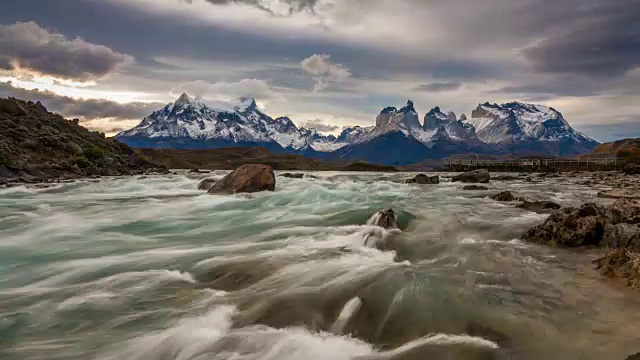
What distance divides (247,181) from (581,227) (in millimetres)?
21713

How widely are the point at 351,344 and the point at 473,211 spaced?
50.6ft

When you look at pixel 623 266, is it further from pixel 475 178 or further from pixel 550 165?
pixel 550 165

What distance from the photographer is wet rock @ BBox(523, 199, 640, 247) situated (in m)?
11.5

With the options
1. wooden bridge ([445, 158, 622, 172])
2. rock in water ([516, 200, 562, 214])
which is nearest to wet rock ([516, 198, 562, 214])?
rock in water ([516, 200, 562, 214])

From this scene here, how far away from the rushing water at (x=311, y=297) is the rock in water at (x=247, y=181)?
525 inches

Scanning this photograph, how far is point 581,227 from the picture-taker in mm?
11727

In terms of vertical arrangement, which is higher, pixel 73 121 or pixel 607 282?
pixel 73 121

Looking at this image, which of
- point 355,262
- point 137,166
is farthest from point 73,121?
point 355,262

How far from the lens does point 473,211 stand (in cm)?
1998

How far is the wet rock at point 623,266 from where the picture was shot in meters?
8.00

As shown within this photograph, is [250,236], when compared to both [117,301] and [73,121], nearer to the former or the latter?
[117,301]

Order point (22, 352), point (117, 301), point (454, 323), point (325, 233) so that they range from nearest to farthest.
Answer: point (22, 352)
point (454, 323)
point (117, 301)
point (325, 233)

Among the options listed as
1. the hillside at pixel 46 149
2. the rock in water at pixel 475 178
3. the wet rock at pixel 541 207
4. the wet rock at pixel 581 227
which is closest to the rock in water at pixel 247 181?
the wet rock at pixel 541 207

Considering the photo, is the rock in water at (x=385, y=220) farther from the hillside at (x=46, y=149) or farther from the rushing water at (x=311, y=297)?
the hillside at (x=46, y=149)
